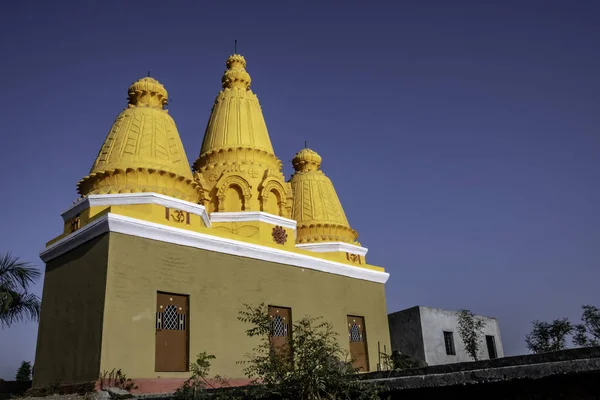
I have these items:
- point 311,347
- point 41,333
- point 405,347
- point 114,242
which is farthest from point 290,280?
point 405,347

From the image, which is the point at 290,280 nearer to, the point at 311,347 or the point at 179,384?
the point at 179,384

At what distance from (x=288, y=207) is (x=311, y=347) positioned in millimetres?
11747

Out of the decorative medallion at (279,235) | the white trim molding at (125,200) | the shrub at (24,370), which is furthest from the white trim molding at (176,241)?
the shrub at (24,370)

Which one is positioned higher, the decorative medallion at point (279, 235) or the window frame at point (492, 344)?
the decorative medallion at point (279, 235)

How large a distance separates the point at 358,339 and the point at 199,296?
5.99 meters

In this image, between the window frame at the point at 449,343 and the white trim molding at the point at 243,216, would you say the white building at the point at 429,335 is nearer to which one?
the window frame at the point at 449,343

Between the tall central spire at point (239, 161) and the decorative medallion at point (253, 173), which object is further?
the decorative medallion at point (253, 173)

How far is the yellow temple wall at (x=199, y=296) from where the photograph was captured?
10.9m

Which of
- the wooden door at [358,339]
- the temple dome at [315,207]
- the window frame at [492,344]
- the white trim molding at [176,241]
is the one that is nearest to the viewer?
the white trim molding at [176,241]

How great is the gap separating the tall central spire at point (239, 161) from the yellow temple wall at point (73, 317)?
4990mm

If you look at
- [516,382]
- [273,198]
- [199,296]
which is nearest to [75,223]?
[199,296]

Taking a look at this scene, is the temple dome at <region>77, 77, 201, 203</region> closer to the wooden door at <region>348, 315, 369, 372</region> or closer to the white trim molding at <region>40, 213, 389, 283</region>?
the white trim molding at <region>40, 213, 389, 283</region>

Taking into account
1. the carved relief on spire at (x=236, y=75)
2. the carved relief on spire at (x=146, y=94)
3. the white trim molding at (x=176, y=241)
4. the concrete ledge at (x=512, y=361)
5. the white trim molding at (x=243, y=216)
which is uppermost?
the carved relief on spire at (x=236, y=75)

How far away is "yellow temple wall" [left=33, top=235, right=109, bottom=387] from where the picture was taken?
1083cm
